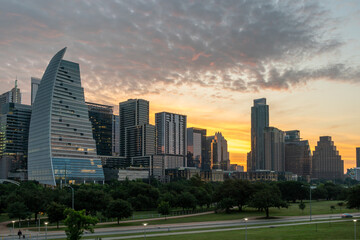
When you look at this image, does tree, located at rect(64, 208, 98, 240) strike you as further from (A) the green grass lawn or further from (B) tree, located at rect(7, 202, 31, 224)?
(B) tree, located at rect(7, 202, 31, 224)

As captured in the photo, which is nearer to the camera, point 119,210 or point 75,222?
point 75,222

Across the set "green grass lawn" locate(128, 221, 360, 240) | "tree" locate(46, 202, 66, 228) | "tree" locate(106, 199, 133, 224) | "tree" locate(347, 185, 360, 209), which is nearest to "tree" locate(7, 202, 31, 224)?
"tree" locate(46, 202, 66, 228)

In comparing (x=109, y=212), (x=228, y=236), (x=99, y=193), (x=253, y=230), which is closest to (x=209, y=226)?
(x=253, y=230)

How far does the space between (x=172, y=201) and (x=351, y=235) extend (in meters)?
71.6

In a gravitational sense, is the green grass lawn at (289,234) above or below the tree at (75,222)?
below

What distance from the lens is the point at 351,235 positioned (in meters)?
63.9

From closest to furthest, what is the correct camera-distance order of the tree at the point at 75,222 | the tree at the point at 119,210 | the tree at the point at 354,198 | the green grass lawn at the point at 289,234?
the tree at the point at 75,222
the green grass lawn at the point at 289,234
the tree at the point at 354,198
the tree at the point at 119,210

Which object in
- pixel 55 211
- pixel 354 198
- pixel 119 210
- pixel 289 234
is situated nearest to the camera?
pixel 289 234

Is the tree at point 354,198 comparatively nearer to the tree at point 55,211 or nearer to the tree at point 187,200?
the tree at point 187,200

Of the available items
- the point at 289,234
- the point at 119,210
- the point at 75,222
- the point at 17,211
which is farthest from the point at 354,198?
the point at 17,211

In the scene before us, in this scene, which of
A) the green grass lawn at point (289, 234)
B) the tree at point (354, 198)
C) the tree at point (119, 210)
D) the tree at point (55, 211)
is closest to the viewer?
the green grass lawn at point (289, 234)

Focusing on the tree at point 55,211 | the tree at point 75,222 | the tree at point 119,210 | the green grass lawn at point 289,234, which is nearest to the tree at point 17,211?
the tree at point 55,211

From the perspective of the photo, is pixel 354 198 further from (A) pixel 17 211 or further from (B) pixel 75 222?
(A) pixel 17 211

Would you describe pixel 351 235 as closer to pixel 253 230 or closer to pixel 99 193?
pixel 253 230
